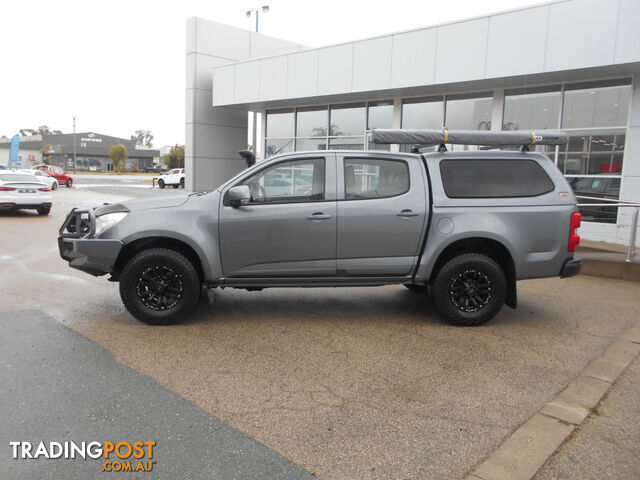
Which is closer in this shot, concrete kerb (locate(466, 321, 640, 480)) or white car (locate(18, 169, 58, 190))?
concrete kerb (locate(466, 321, 640, 480))

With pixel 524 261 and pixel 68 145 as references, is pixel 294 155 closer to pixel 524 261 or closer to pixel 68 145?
pixel 524 261

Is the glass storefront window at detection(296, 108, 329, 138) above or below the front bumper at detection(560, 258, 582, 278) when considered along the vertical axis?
above

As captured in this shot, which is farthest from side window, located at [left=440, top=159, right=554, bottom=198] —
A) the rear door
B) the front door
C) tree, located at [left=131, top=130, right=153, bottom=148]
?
tree, located at [left=131, top=130, right=153, bottom=148]

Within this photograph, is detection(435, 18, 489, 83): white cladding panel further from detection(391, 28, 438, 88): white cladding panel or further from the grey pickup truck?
the grey pickup truck

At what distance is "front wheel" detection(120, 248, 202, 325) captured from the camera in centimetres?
552

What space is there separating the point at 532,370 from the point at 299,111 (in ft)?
49.7

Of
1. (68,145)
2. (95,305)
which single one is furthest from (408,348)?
(68,145)

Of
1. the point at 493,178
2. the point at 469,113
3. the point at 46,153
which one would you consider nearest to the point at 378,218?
the point at 493,178

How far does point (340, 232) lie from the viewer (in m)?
5.68

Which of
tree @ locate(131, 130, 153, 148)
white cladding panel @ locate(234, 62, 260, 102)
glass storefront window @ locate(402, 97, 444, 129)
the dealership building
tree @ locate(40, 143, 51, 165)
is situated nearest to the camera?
the dealership building

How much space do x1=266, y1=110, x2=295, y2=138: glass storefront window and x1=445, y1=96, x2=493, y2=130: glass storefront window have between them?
20.3 ft

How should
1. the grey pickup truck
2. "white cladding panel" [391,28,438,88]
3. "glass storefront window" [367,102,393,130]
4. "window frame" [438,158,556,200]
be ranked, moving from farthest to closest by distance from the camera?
1. "glass storefront window" [367,102,393,130]
2. "white cladding panel" [391,28,438,88]
3. "window frame" [438,158,556,200]
4. the grey pickup truck

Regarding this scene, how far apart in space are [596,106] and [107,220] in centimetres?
1102

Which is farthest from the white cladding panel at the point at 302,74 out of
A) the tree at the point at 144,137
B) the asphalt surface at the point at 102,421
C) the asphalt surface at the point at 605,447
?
the tree at the point at 144,137
